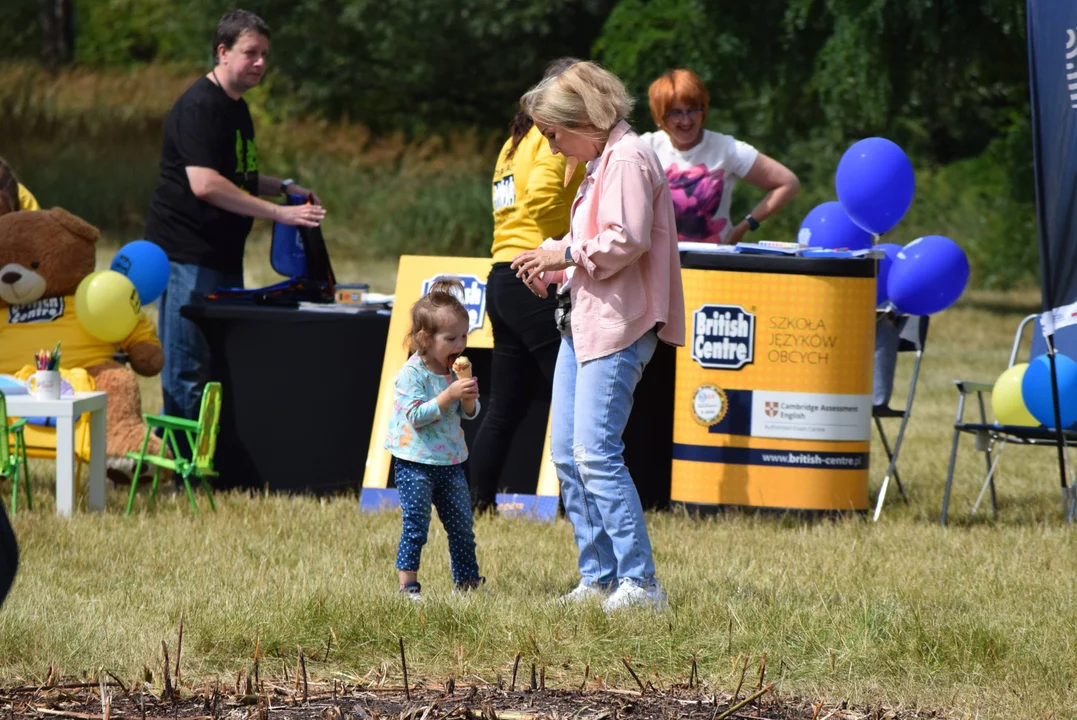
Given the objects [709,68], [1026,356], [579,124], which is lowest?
[1026,356]

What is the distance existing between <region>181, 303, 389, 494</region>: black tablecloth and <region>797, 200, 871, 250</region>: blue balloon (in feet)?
7.64

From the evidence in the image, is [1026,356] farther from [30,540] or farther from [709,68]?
[30,540]

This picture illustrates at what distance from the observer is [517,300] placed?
6309 millimetres

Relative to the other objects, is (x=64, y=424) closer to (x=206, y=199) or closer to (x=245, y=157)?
(x=206, y=199)

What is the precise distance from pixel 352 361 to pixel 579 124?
9.79 ft

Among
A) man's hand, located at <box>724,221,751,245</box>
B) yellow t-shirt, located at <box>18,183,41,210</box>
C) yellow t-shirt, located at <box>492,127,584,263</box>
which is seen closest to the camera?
yellow t-shirt, located at <box>492,127,584,263</box>

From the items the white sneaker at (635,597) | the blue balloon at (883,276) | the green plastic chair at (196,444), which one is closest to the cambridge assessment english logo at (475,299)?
the green plastic chair at (196,444)

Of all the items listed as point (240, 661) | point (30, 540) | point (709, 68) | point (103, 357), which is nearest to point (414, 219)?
point (709, 68)

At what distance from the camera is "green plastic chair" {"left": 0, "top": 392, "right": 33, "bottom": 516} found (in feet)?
21.3

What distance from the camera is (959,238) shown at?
25.5 m

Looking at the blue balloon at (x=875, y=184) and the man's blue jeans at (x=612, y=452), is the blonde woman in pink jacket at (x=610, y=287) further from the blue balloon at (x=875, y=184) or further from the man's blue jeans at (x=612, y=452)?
the blue balloon at (x=875, y=184)

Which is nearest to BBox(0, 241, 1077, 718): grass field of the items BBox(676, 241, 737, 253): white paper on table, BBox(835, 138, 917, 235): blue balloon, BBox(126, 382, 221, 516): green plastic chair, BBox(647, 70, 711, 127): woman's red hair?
BBox(126, 382, 221, 516): green plastic chair

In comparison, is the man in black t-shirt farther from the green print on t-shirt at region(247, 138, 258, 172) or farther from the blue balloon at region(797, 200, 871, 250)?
the blue balloon at region(797, 200, 871, 250)

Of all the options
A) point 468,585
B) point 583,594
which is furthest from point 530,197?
point 583,594
